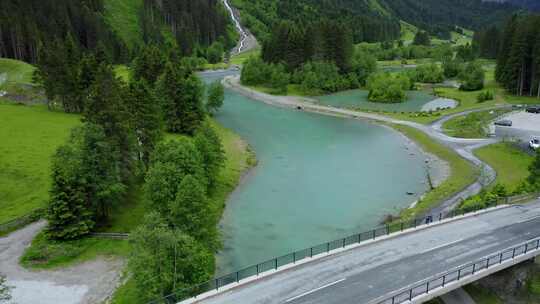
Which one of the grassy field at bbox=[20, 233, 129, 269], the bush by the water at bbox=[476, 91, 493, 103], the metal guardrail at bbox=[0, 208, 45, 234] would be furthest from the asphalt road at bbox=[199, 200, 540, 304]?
the bush by the water at bbox=[476, 91, 493, 103]

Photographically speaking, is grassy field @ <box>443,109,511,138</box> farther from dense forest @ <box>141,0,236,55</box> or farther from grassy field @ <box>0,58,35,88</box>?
dense forest @ <box>141,0,236,55</box>

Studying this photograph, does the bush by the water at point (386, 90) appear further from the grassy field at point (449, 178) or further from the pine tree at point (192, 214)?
Answer: the pine tree at point (192, 214)

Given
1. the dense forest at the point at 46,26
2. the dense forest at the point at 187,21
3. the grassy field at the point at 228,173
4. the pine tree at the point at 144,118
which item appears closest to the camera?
the grassy field at the point at 228,173

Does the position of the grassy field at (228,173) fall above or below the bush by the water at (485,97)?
below

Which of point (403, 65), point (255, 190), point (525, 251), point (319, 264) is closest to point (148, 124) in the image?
point (255, 190)

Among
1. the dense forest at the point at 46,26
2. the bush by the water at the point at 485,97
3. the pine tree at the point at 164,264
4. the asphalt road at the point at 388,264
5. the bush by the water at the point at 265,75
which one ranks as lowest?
the asphalt road at the point at 388,264

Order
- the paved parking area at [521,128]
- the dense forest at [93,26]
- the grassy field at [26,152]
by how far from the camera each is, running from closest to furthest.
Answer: the grassy field at [26,152], the paved parking area at [521,128], the dense forest at [93,26]

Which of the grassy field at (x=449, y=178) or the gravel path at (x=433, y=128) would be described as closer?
the grassy field at (x=449, y=178)

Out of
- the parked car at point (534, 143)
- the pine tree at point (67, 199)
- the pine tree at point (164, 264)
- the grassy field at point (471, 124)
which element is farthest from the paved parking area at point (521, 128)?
the pine tree at point (67, 199)
